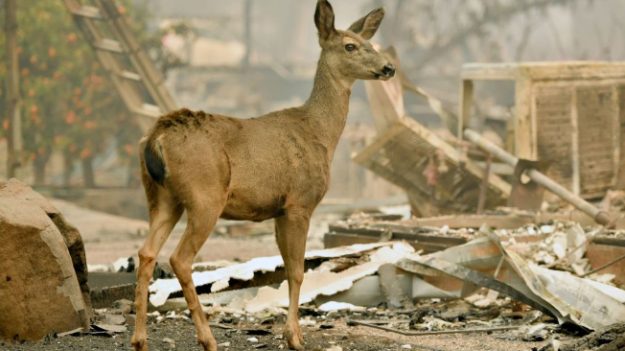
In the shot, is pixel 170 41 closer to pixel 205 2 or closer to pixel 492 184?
pixel 205 2

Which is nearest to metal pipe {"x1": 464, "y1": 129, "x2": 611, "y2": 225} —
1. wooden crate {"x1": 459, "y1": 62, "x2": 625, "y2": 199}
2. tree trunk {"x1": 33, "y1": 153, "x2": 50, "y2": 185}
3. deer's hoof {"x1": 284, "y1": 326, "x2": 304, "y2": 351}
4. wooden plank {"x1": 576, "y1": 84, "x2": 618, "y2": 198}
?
wooden crate {"x1": 459, "y1": 62, "x2": 625, "y2": 199}

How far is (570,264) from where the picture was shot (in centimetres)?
1050

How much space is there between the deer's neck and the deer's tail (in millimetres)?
1419

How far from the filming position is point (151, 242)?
24.6 ft

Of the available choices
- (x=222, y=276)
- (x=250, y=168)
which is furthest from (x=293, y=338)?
(x=222, y=276)

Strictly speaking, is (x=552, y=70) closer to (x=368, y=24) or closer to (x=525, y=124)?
(x=525, y=124)

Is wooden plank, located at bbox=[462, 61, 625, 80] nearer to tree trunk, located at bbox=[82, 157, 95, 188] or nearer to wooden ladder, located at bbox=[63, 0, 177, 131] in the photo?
wooden ladder, located at bbox=[63, 0, 177, 131]

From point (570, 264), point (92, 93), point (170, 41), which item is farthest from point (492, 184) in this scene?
point (170, 41)

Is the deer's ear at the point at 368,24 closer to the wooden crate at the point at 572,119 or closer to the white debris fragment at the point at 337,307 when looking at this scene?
the white debris fragment at the point at 337,307

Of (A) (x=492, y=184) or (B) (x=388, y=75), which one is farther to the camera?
(A) (x=492, y=184)

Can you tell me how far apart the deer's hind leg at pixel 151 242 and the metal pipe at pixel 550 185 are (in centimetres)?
578

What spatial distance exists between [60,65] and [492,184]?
980 cm

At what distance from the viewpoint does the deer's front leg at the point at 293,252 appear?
7.94 metres

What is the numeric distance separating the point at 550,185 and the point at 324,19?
531 cm
